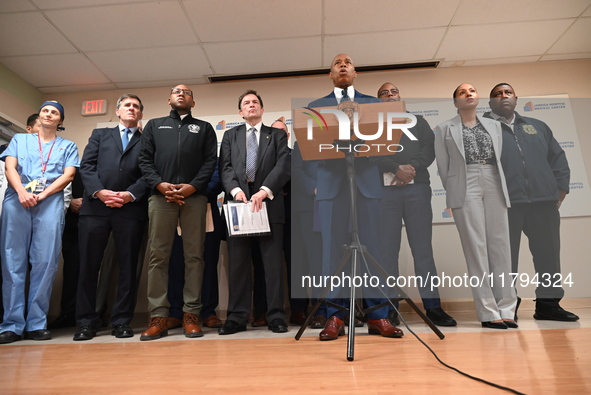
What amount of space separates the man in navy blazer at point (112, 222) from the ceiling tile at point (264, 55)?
1578 millimetres

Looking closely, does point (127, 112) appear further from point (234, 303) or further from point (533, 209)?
point (533, 209)

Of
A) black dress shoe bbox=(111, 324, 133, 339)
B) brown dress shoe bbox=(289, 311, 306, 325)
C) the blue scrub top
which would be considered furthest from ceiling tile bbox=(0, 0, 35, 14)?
brown dress shoe bbox=(289, 311, 306, 325)

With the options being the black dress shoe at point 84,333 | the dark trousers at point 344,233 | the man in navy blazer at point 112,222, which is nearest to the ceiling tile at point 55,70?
the man in navy blazer at point 112,222

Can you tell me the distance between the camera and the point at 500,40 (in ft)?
12.4

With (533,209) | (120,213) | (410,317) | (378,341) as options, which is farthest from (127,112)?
(533,209)

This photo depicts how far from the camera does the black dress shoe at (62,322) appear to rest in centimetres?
310

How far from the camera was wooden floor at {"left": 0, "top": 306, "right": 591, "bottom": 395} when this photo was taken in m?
1.17

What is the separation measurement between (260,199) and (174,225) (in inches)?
23.5

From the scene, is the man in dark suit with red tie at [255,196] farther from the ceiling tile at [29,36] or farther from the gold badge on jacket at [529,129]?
the ceiling tile at [29,36]

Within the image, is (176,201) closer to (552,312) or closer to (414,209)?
(414,209)

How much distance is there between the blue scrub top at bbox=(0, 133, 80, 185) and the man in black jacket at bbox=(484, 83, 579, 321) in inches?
111

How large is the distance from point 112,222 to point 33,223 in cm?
57

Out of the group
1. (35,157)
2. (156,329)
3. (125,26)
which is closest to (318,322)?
(156,329)

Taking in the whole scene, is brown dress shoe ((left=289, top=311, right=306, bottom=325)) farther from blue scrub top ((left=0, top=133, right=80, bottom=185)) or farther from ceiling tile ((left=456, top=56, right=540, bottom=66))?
ceiling tile ((left=456, top=56, right=540, bottom=66))
